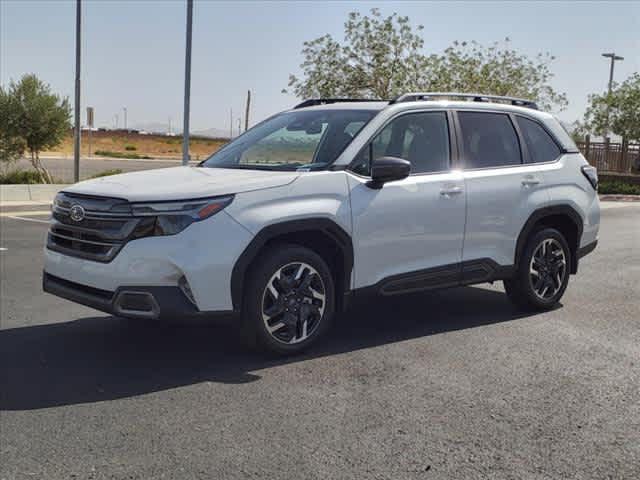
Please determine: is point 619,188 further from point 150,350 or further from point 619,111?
point 150,350

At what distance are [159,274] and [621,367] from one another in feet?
11.0

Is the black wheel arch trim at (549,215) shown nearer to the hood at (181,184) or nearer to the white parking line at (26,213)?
the hood at (181,184)

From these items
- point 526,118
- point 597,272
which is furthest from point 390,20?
point 526,118

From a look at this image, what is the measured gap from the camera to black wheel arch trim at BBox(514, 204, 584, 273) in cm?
711

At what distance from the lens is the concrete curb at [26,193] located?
19594 millimetres

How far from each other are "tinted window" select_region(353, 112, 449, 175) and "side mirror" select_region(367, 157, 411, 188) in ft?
0.49

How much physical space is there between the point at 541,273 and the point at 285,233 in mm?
2943

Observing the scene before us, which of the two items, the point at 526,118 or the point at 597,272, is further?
the point at 597,272

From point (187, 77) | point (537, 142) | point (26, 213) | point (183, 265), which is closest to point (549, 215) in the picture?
point (537, 142)

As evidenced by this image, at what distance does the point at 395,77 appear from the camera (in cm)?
3162

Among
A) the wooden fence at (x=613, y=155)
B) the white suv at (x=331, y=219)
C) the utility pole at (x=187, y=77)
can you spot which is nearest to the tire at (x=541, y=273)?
the white suv at (x=331, y=219)

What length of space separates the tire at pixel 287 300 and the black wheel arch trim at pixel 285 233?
0.11 metres

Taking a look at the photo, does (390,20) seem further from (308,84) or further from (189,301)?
(189,301)

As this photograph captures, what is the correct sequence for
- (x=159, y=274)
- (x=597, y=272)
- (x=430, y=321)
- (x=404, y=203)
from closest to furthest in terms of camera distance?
(x=159, y=274)
(x=404, y=203)
(x=430, y=321)
(x=597, y=272)
